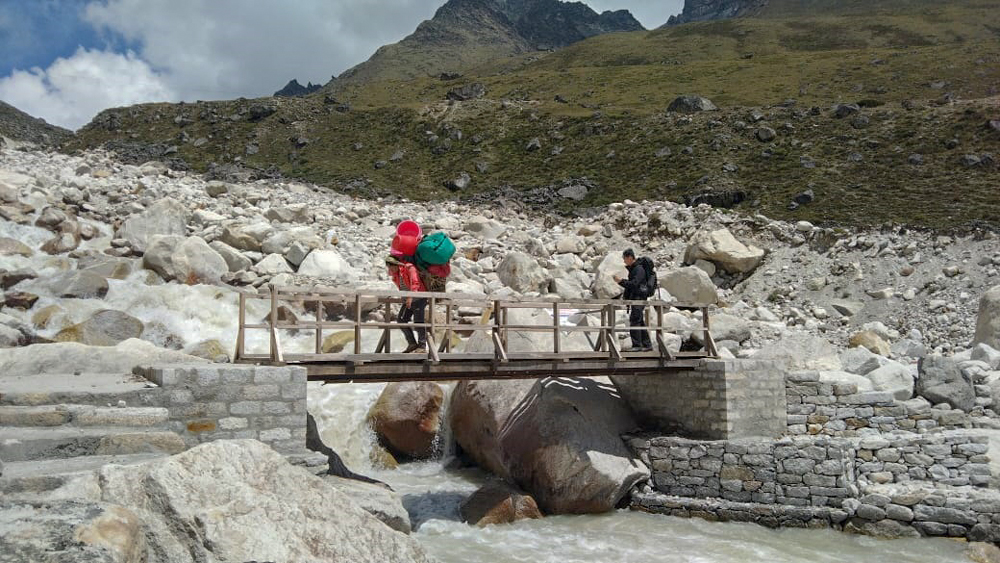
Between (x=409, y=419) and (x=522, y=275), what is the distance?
1261 centimetres

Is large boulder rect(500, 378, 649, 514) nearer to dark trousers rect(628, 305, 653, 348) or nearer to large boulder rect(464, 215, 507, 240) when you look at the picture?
dark trousers rect(628, 305, 653, 348)

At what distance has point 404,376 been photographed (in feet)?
37.4

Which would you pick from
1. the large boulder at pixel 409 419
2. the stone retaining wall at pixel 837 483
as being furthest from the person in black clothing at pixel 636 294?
the large boulder at pixel 409 419

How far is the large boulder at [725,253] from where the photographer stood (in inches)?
1203

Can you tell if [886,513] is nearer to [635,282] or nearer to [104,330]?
[635,282]

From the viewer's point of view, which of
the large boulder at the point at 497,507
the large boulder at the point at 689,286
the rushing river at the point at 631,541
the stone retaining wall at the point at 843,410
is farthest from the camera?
the large boulder at the point at 689,286

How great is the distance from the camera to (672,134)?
5038 centimetres

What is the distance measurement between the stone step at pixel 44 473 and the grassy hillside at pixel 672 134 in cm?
3212

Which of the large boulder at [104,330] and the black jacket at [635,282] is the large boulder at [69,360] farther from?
the black jacket at [635,282]

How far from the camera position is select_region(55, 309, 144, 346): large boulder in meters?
18.5

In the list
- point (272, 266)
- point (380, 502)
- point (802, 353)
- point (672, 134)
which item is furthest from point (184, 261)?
point (672, 134)

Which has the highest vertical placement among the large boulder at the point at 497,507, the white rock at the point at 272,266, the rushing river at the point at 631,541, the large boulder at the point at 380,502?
the white rock at the point at 272,266

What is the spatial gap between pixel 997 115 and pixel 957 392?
110ft

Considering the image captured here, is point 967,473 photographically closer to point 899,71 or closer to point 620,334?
point 620,334
